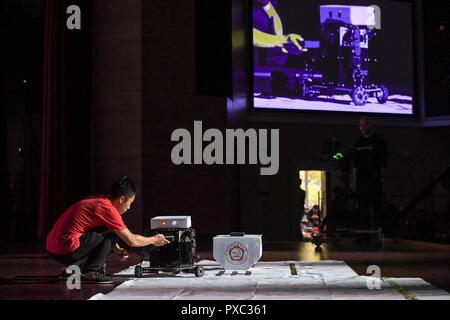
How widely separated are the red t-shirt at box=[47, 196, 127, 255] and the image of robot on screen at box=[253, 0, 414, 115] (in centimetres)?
762

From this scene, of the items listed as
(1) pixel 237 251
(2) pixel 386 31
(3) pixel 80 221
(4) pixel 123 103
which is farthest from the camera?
(2) pixel 386 31

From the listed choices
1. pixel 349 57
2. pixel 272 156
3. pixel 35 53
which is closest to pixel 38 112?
pixel 35 53

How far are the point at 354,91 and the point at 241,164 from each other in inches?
128

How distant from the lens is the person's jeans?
4.62m

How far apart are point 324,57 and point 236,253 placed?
24.9 ft

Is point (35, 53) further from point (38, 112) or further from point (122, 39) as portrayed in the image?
point (122, 39)

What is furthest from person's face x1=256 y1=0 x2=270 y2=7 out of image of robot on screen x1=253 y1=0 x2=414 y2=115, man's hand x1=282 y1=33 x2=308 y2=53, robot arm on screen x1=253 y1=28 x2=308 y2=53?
man's hand x1=282 y1=33 x2=308 y2=53

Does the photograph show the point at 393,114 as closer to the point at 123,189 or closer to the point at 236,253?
the point at 236,253

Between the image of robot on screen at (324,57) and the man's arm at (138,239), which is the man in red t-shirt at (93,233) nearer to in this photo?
the man's arm at (138,239)

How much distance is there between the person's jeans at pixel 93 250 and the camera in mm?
4625

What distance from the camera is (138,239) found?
4.50m

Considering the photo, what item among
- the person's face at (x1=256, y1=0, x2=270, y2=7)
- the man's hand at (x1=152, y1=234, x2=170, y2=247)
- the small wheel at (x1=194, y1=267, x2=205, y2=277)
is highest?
the person's face at (x1=256, y1=0, x2=270, y2=7)

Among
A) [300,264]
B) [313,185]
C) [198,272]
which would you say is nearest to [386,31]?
[313,185]

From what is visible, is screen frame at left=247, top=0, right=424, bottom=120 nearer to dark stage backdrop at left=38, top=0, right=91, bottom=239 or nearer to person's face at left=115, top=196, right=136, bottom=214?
dark stage backdrop at left=38, top=0, right=91, bottom=239
